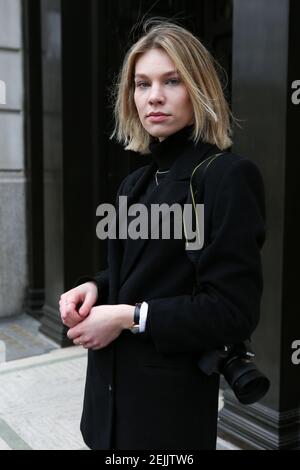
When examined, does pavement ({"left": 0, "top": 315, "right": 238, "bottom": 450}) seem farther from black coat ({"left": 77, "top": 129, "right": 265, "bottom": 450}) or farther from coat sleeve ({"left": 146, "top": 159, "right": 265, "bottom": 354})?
coat sleeve ({"left": 146, "top": 159, "right": 265, "bottom": 354})

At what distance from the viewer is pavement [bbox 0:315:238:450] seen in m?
3.71

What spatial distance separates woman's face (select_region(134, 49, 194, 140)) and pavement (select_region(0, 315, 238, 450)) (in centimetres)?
248

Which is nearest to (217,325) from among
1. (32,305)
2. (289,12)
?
(289,12)

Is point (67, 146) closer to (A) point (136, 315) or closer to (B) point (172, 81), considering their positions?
(B) point (172, 81)

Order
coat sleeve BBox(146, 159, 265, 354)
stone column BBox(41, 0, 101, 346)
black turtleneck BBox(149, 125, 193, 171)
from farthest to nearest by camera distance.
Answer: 1. stone column BBox(41, 0, 101, 346)
2. black turtleneck BBox(149, 125, 193, 171)
3. coat sleeve BBox(146, 159, 265, 354)

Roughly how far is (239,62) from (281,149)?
0.65m

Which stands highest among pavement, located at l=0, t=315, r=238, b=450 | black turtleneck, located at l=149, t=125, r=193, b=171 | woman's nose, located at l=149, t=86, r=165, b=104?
woman's nose, located at l=149, t=86, r=165, b=104

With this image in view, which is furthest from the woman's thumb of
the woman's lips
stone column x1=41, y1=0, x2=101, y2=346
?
stone column x1=41, y1=0, x2=101, y2=346

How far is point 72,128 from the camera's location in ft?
18.2

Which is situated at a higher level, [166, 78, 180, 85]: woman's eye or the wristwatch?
[166, 78, 180, 85]: woman's eye

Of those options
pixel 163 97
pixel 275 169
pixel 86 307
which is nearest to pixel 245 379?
pixel 86 307

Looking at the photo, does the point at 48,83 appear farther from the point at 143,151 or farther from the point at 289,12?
the point at 143,151

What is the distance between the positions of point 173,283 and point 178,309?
5.0 inches

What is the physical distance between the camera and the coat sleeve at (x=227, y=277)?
58.8 inches
